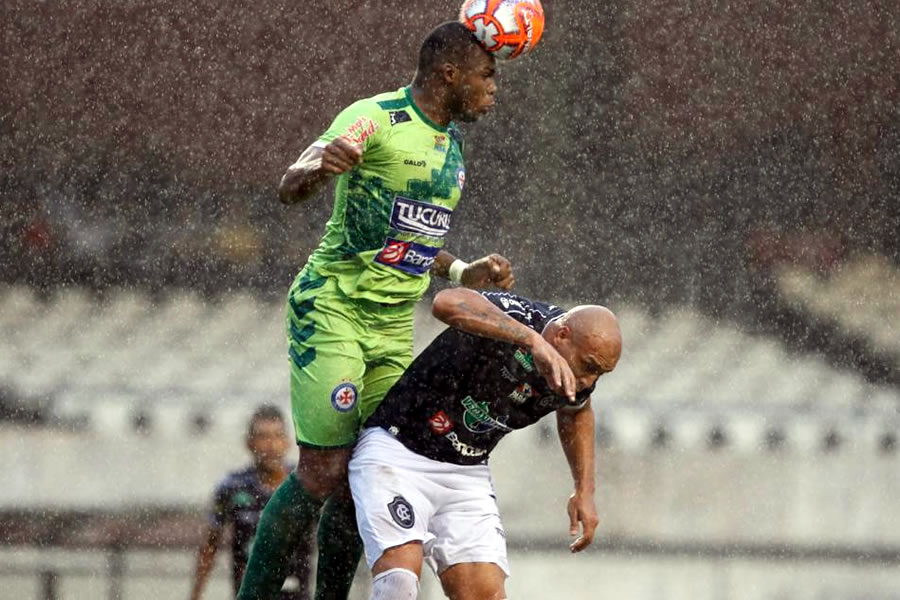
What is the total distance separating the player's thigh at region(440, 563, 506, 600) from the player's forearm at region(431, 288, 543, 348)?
1.98 feet

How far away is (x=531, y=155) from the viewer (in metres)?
10.1

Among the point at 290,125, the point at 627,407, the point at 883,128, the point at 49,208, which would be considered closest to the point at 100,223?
the point at 49,208

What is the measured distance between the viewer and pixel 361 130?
13.6ft

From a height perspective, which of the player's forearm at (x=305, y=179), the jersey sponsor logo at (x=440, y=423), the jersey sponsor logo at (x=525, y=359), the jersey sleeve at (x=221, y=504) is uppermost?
the player's forearm at (x=305, y=179)

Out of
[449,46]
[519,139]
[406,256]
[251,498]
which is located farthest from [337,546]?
[519,139]

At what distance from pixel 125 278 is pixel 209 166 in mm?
973

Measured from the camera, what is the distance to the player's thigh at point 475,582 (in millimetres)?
4250

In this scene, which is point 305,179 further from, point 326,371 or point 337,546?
point 337,546

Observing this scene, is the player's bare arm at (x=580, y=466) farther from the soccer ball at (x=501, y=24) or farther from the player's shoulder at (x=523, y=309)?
the soccer ball at (x=501, y=24)

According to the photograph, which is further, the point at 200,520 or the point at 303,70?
the point at 303,70

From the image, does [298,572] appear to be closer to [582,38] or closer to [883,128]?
[582,38]

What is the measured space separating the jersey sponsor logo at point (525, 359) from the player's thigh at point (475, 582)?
0.51 meters

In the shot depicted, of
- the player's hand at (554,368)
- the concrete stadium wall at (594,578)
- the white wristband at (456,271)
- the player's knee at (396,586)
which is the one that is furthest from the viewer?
the concrete stadium wall at (594,578)

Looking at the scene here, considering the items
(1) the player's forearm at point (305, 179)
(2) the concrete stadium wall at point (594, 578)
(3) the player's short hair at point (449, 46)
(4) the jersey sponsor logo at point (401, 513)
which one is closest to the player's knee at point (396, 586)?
(4) the jersey sponsor logo at point (401, 513)
